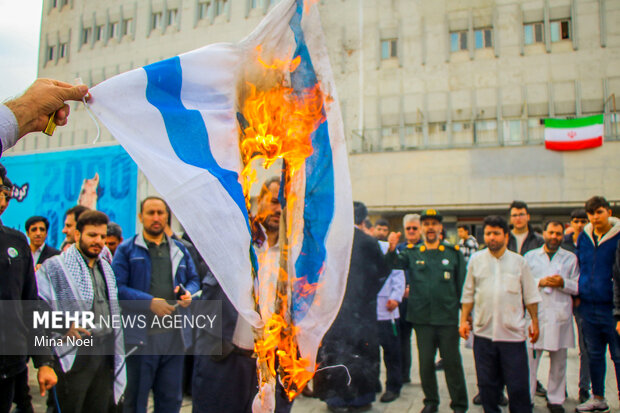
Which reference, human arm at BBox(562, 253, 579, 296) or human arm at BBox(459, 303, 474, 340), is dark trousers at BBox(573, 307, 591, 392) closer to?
human arm at BBox(562, 253, 579, 296)

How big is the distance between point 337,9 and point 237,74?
71.7ft

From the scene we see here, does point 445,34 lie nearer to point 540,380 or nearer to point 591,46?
point 591,46

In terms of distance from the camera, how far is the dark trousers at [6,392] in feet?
9.05

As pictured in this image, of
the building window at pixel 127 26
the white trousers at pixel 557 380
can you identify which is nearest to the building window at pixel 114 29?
the building window at pixel 127 26

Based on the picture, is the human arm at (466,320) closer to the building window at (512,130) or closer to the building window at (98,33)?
the building window at (512,130)

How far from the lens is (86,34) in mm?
28469

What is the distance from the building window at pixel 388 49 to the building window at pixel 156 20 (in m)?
13.6

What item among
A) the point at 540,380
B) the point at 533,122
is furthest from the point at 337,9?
the point at 540,380

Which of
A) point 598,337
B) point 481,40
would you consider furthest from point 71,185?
point 481,40

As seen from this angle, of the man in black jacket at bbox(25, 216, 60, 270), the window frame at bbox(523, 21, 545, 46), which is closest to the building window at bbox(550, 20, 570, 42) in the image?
the window frame at bbox(523, 21, 545, 46)

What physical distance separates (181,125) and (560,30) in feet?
75.4

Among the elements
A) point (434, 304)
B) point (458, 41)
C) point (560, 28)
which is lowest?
point (434, 304)

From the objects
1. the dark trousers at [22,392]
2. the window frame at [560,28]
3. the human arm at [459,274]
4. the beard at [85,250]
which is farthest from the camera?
the window frame at [560,28]

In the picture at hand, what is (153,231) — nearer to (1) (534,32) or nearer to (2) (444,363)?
(2) (444,363)
